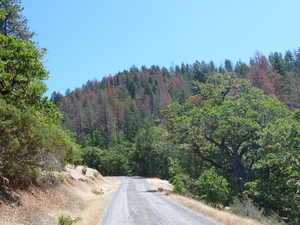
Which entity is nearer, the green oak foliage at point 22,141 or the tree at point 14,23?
the green oak foliage at point 22,141

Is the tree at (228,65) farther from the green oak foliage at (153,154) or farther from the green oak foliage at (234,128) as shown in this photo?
the green oak foliage at (234,128)

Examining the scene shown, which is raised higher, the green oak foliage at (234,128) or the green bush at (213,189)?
the green oak foliage at (234,128)

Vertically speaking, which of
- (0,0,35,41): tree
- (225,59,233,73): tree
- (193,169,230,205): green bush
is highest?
(225,59,233,73): tree

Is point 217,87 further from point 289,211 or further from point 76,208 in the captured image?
point 76,208

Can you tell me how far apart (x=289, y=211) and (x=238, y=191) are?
554cm

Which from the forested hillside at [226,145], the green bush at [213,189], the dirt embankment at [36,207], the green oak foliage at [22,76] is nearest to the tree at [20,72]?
the green oak foliage at [22,76]

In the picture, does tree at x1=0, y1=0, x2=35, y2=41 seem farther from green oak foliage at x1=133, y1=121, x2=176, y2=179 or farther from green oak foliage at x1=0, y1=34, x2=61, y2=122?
green oak foliage at x1=133, y1=121, x2=176, y2=179

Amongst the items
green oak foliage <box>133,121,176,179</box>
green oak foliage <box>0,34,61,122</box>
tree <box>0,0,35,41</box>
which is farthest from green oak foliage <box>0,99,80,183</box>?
green oak foliage <box>133,121,176,179</box>

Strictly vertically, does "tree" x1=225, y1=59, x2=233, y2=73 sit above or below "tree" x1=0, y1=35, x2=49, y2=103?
above

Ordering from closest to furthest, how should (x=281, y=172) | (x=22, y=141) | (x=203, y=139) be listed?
1. (x=22, y=141)
2. (x=281, y=172)
3. (x=203, y=139)

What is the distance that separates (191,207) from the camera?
1664cm

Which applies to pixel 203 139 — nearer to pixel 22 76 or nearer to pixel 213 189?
pixel 213 189

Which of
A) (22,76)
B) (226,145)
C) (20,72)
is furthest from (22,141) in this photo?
(226,145)

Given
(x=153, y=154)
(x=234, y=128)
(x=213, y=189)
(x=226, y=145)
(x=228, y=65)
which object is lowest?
(x=213, y=189)
